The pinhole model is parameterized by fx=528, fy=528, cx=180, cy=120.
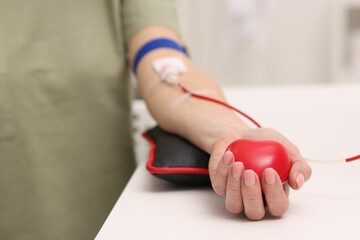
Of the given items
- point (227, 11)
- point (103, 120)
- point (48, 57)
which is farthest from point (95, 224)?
point (227, 11)

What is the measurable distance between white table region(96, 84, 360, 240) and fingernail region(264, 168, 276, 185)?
5cm

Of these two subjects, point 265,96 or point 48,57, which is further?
point 265,96

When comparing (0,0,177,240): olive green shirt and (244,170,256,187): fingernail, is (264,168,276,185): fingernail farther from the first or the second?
(0,0,177,240): olive green shirt

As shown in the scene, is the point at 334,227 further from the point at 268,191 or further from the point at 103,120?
the point at 103,120

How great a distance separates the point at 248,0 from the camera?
92.0 inches

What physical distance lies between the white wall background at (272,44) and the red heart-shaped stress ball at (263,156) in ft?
6.57

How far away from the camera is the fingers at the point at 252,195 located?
0.52 meters

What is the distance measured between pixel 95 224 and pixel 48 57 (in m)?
0.29

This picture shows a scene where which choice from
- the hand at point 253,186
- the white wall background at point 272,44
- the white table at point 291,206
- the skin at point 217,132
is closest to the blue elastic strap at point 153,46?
the skin at point 217,132

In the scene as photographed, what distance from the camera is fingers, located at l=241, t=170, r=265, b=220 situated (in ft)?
1.71

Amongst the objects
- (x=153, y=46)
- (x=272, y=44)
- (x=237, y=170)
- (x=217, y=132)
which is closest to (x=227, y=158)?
(x=237, y=170)

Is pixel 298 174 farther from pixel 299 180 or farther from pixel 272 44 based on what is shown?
pixel 272 44

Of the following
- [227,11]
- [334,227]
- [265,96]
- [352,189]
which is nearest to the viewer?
[334,227]

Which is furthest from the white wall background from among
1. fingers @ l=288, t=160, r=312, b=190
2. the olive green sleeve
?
fingers @ l=288, t=160, r=312, b=190
